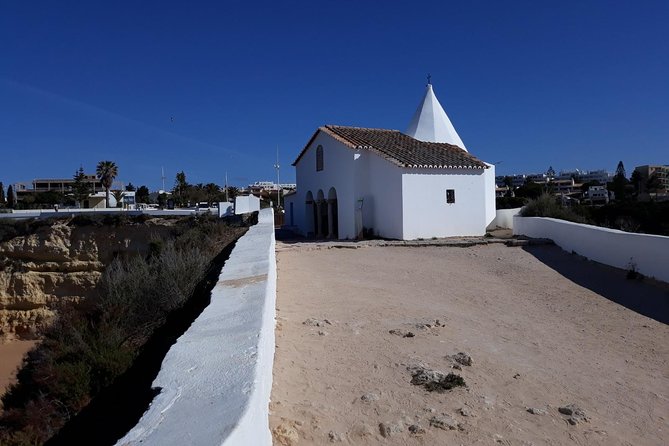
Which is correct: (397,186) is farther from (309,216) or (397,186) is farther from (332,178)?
(309,216)

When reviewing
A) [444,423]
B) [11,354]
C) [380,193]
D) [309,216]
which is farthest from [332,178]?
[444,423]

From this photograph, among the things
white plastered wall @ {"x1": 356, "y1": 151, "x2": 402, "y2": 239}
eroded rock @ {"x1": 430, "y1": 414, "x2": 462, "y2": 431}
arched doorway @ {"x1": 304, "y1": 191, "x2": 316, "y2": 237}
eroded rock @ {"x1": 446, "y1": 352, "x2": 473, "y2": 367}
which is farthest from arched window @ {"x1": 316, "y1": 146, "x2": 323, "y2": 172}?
eroded rock @ {"x1": 430, "y1": 414, "x2": 462, "y2": 431}

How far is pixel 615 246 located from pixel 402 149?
418 inches

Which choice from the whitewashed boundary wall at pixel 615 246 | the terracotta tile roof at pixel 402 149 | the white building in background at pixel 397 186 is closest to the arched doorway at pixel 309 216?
the white building in background at pixel 397 186

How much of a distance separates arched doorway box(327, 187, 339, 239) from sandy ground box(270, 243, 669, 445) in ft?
39.8

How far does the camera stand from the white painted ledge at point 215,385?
1867 mm

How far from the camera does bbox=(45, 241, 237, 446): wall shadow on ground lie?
2869mm

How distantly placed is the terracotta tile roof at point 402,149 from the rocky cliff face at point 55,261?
1037cm

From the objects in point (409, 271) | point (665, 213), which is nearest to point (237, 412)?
point (409, 271)

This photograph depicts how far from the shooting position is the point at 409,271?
10.7m

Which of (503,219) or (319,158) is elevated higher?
(319,158)

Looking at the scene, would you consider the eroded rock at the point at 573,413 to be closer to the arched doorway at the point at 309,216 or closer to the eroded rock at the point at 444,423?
the eroded rock at the point at 444,423

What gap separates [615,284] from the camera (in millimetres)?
9594

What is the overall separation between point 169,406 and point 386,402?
2077 millimetres
